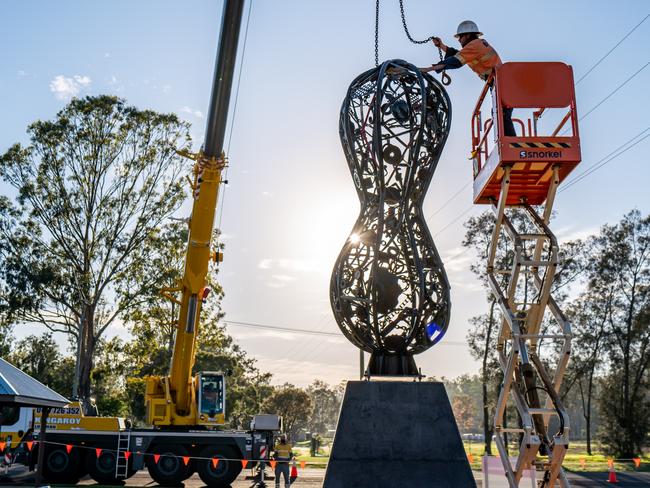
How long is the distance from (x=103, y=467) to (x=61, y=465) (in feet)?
3.68

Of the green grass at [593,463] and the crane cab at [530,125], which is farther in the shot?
the green grass at [593,463]

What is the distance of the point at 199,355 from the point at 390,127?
3224 cm

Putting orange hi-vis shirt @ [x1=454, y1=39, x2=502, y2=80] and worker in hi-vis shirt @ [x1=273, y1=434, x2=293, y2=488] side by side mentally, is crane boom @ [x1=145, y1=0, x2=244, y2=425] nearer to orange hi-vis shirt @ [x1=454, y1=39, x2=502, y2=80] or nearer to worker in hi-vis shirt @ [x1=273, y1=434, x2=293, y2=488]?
worker in hi-vis shirt @ [x1=273, y1=434, x2=293, y2=488]

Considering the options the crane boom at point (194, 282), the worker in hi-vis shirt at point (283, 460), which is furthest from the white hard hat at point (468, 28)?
the worker in hi-vis shirt at point (283, 460)

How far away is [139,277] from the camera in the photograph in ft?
97.5

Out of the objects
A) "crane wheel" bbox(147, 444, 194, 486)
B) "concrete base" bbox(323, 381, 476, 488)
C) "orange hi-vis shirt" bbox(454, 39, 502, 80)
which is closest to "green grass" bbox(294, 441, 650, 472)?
"crane wheel" bbox(147, 444, 194, 486)

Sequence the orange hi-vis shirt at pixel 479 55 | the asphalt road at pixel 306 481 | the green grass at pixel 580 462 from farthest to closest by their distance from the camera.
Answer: the green grass at pixel 580 462 → the asphalt road at pixel 306 481 → the orange hi-vis shirt at pixel 479 55

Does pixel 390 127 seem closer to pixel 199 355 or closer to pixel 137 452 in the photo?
pixel 137 452

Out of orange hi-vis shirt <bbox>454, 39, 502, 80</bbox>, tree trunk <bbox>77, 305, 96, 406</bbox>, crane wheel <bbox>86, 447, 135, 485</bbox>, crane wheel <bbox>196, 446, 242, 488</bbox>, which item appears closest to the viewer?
orange hi-vis shirt <bbox>454, 39, 502, 80</bbox>

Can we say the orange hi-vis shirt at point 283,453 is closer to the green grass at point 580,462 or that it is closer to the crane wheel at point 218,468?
the crane wheel at point 218,468

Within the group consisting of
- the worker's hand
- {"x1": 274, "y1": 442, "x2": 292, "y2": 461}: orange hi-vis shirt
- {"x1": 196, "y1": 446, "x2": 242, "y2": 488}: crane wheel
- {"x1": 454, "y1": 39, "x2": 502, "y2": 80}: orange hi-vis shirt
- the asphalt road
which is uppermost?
{"x1": 454, "y1": 39, "x2": 502, "y2": 80}: orange hi-vis shirt

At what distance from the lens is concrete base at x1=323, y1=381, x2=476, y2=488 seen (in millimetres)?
7973

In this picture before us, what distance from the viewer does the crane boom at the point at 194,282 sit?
17.2 metres

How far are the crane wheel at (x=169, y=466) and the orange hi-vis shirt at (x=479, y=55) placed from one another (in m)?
12.7
